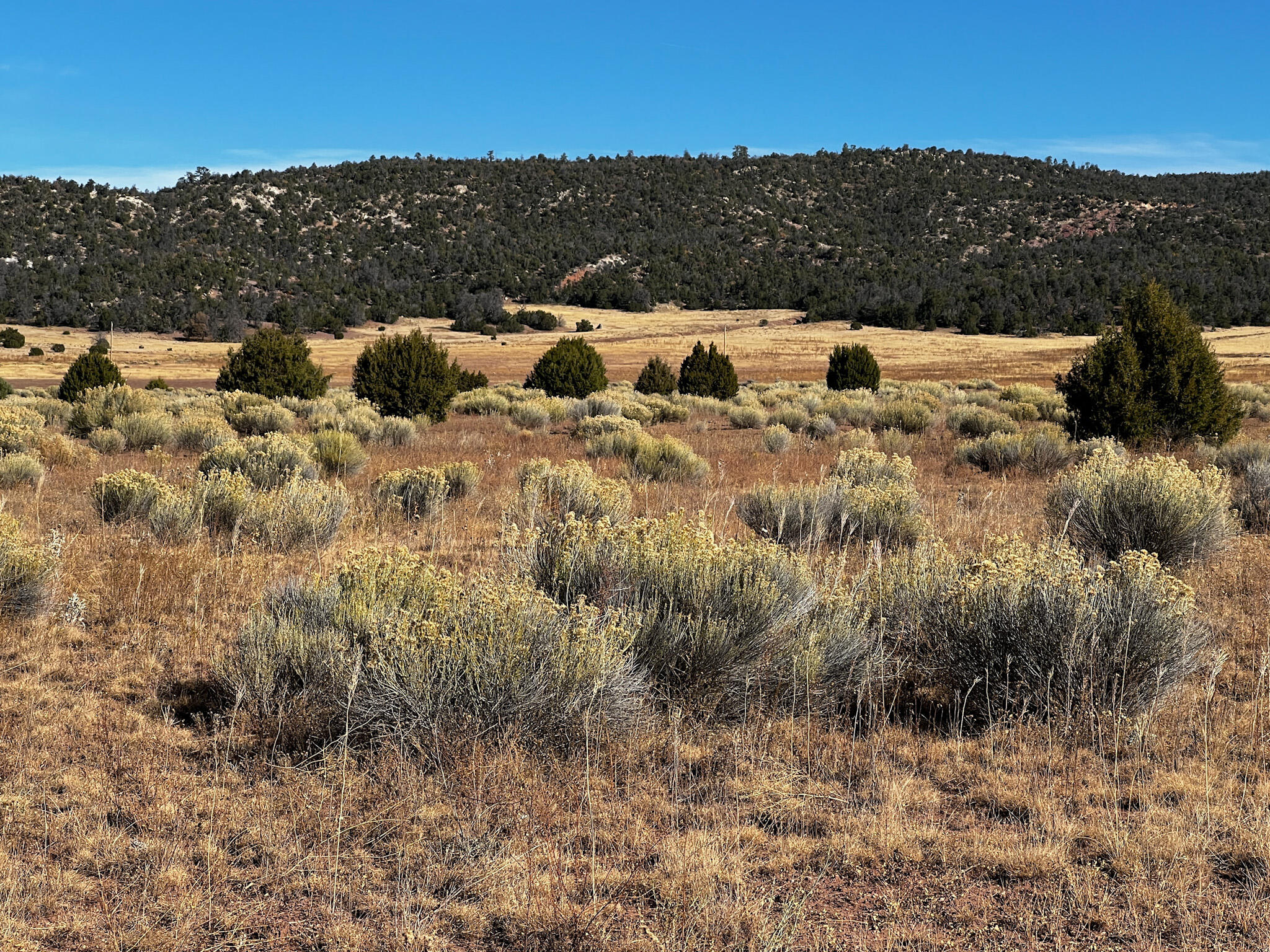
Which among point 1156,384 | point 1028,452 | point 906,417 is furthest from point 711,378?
point 1028,452

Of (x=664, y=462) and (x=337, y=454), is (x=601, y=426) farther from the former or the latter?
(x=337, y=454)

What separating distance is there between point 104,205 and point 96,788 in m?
105

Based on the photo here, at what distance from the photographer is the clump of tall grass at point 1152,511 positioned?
720 cm

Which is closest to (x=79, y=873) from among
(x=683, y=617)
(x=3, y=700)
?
(x=3, y=700)

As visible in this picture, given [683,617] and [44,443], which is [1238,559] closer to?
[683,617]

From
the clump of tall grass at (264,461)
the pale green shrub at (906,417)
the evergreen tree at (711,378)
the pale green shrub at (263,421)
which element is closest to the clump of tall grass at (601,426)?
the pale green shrub at (263,421)

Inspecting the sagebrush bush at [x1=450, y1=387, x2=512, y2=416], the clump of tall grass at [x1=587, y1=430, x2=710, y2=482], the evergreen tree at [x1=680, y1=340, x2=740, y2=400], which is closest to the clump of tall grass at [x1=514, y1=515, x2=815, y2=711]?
the clump of tall grass at [x1=587, y1=430, x2=710, y2=482]

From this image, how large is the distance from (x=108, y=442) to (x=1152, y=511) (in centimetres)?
1376

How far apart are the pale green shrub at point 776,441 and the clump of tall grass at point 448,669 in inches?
437

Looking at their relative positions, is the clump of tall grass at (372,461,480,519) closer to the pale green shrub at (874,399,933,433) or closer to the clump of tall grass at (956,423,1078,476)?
the clump of tall grass at (956,423,1078,476)

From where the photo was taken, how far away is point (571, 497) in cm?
855

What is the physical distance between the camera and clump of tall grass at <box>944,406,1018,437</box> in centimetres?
1778

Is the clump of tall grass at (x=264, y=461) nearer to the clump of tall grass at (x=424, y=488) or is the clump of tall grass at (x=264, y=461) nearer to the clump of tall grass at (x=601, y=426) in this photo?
the clump of tall grass at (x=424, y=488)

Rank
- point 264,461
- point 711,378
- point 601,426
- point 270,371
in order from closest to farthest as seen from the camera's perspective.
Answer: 1. point 264,461
2. point 601,426
3. point 270,371
4. point 711,378
